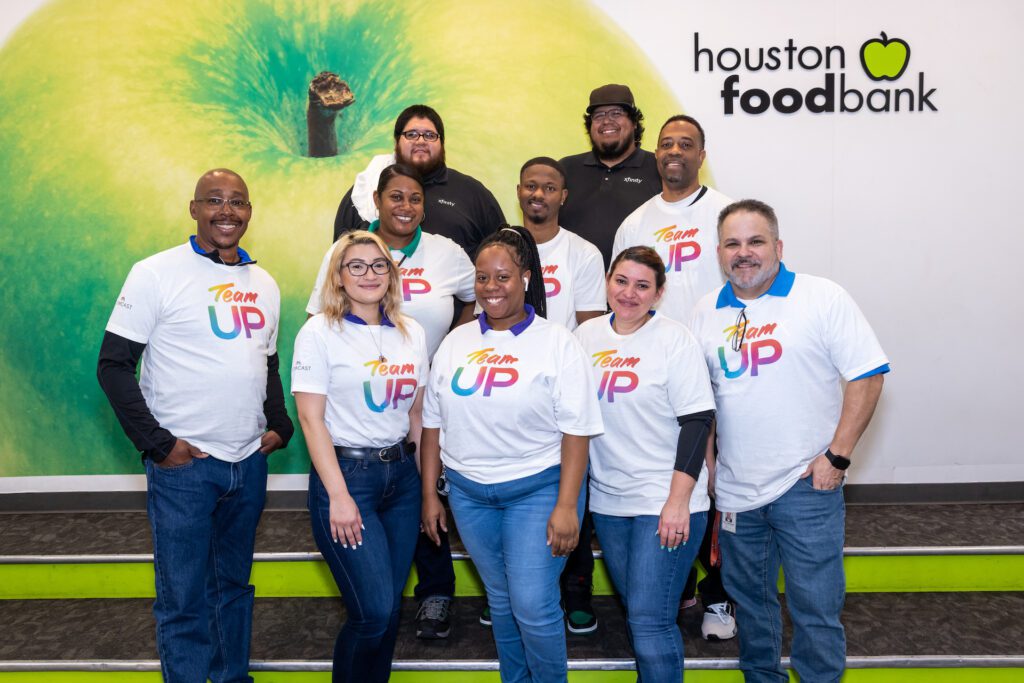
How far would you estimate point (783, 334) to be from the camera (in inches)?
89.9

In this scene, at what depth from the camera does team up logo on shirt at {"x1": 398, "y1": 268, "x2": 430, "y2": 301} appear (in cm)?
274

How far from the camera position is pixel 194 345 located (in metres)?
2.40

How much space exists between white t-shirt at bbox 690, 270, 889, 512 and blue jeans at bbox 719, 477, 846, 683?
3.4 inches

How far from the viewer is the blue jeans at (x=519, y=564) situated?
225 centimetres

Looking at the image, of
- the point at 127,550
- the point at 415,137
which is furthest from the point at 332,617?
the point at 415,137

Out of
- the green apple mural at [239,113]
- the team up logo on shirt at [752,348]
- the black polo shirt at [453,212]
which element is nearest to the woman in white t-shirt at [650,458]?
the team up logo on shirt at [752,348]

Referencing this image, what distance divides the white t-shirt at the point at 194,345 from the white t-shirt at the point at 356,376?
29 cm

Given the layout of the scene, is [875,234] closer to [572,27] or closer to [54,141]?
[572,27]

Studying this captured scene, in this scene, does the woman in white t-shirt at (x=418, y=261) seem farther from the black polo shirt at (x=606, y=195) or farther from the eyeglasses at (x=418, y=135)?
the black polo shirt at (x=606, y=195)

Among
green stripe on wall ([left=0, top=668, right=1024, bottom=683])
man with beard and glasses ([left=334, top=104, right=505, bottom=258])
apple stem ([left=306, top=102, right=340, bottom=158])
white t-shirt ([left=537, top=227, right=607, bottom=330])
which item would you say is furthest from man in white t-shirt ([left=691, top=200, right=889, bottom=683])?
apple stem ([left=306, top=102, right=340, bottom=158])

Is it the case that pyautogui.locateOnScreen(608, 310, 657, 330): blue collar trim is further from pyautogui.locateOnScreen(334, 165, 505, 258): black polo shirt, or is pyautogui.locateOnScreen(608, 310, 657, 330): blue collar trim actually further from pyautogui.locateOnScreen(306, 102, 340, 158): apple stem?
pyautogui.locateOnScreen(306, 102, 340, 158): apple stem

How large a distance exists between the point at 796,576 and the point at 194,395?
74.5 inches

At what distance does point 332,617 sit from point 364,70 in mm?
2841

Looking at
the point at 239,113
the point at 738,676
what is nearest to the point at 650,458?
the point at 738,676
